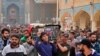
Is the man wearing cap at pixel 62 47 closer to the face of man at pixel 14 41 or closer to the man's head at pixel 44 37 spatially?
the man's head at pixel 44 37

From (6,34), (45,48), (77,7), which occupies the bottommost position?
(45,48)

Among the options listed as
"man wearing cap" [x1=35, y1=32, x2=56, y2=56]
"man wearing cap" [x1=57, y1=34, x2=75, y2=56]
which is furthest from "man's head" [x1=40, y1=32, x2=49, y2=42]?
"man wearing cap" [x1=57, y1=34, x2=75, y2=56]

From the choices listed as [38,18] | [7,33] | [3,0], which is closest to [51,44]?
[7,33]

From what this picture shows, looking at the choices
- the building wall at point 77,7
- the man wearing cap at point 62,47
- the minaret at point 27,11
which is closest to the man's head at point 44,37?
the man wearing cap at point 62,47

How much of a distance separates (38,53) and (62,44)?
567 millimetres

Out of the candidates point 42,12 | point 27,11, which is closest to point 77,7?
point 42,12

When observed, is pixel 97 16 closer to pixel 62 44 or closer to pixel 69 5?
pixel 69 5

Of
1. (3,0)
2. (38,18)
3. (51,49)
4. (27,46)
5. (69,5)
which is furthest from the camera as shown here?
(3,0)

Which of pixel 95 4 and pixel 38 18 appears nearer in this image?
pixel 95 4

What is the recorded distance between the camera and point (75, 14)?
108 ft

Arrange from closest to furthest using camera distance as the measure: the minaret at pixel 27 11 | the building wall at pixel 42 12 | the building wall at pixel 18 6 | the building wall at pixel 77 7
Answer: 1. the building wall at pixel 77 7
2. the building wall at pixel 42 12
3. the minaret at pixel 27 11
4. the building wall at pixel 18 6

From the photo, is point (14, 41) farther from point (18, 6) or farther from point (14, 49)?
point (18, 6)

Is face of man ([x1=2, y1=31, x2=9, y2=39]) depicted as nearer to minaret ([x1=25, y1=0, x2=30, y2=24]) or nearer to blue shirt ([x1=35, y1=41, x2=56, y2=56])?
blue shirt ([x1=35, y1=41, x2=56, y2=56])

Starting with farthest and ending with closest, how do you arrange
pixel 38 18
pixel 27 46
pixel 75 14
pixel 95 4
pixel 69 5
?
pixel 38 18 < pixel 69 5 < pixel 75 14 < pixel 95 4 < pixel 27 46
